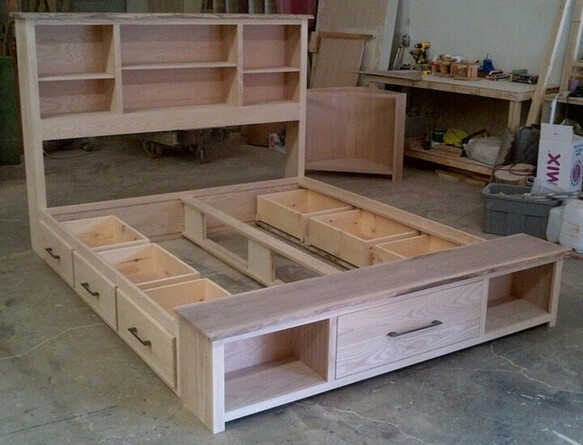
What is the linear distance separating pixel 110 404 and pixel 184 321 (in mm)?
413

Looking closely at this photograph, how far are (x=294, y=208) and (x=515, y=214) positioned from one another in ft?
4.44

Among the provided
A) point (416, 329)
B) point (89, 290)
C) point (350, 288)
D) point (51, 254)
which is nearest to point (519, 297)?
point (416, 329)

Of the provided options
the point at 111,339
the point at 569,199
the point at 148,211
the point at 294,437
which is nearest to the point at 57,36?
the point at 148,211

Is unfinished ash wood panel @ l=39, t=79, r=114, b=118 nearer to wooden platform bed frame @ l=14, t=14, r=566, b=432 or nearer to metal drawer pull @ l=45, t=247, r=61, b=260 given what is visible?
wooden platform bed frame @ l=14, t=14, r=566, b=432

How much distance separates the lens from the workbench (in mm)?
5527

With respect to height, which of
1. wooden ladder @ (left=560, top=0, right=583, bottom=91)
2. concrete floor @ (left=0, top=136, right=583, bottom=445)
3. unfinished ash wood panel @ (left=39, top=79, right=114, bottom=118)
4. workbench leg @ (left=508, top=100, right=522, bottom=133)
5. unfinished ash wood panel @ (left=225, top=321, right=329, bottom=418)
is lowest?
concrete floor @ (left=0, top=136, right=583, bottom=445)

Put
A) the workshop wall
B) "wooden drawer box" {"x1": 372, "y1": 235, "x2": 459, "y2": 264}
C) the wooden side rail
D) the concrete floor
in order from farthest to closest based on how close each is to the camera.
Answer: the workshop wall → "wooden drawer box" {"x1": 372, "y1": 235, "x2": 459, "y2": 264} → the wooden side rail → the concrete floor

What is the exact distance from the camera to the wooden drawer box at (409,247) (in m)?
3.73

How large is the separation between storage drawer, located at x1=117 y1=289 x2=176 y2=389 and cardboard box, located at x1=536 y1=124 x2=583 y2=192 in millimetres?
2947

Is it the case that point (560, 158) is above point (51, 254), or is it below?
above

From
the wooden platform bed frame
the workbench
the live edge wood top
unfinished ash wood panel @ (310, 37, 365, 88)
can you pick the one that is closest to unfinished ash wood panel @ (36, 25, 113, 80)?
the wooden platform bed frame

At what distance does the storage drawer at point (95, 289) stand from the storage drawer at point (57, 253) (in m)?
0.09

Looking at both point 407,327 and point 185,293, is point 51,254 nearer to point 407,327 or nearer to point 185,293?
point 185,293

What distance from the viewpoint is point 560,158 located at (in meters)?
4.88
